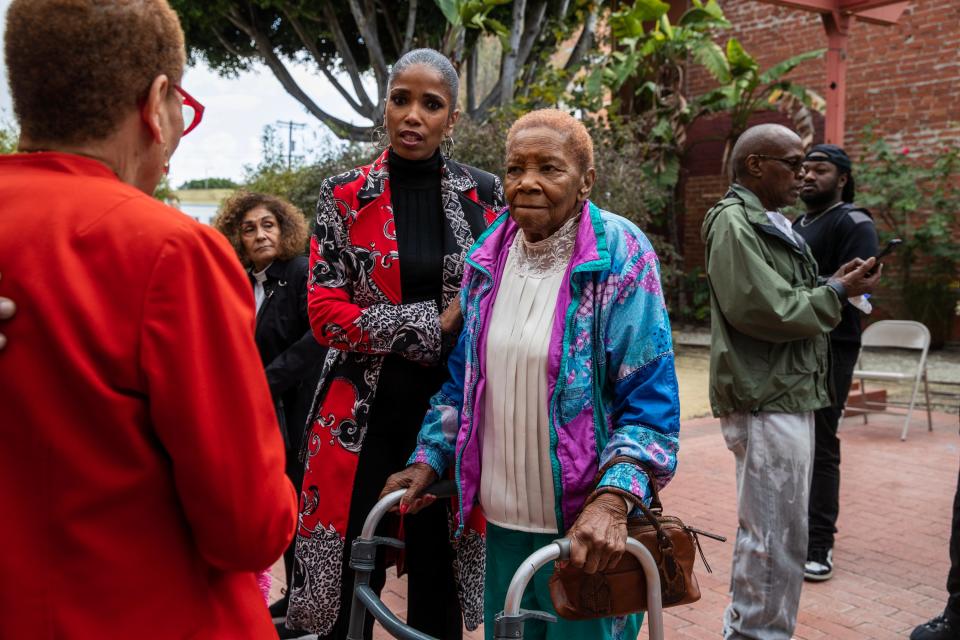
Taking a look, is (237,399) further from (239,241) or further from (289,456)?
(239,241)

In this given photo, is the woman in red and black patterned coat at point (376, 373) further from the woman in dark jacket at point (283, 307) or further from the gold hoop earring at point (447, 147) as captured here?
the woman in dark jacket at point (283, 307)

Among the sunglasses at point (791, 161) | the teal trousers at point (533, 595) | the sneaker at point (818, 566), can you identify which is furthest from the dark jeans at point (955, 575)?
the teal trousers at point (533, 595)

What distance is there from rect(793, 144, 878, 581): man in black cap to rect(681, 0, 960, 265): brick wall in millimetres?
9628

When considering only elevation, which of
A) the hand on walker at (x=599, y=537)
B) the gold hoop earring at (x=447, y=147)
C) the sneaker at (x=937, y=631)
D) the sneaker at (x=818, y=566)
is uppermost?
the gold hoop earring at (x=447, y=147)

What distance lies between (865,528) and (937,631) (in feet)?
5.97

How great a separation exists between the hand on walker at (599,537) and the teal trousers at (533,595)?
342mm

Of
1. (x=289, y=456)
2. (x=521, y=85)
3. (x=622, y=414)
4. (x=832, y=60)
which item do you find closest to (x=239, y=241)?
(x=289, y=456)

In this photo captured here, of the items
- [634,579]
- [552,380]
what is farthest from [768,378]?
[634,579]

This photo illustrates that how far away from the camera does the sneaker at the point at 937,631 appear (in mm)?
3596

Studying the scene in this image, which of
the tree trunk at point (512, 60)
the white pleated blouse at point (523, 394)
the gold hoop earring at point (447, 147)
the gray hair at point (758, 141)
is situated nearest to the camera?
the white pleated blouse at point (523, 394)

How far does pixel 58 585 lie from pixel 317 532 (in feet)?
5.08

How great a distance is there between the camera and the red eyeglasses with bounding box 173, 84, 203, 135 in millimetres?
1433

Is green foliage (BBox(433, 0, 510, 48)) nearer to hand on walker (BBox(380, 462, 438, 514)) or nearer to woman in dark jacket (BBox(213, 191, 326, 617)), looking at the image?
woman in dark jacket (BBox(213, 191, 326, 617))

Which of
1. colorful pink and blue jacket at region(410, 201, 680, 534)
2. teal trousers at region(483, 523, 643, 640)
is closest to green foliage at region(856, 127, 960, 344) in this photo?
colorful pink and blue jacket at region(410, 201, 680, 534)
